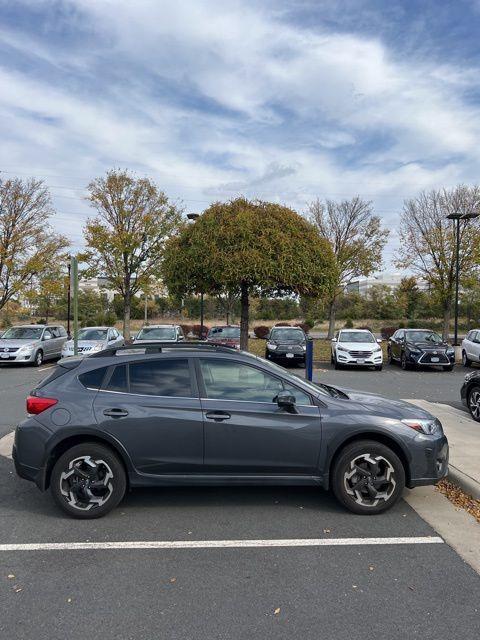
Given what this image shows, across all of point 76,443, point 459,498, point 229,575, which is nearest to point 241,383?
point 76,443

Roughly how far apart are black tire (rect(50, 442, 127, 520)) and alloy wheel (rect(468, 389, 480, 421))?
22.2 ft

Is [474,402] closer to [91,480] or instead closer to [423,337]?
[91,480]

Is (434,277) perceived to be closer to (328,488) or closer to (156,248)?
(156,248)

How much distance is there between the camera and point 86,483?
4.45 meters

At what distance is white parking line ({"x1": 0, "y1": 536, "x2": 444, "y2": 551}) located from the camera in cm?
394

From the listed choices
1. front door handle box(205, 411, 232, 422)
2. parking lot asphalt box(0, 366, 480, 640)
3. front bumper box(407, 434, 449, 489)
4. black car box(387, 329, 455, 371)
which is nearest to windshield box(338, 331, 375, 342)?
black car box(387, 329, 455, 371)

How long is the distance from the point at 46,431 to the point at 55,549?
3.30 feet

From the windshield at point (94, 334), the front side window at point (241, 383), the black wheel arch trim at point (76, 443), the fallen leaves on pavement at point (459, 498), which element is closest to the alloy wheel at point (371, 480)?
the front side window at point (241, 383)

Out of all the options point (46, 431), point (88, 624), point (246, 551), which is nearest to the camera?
point (88, 624)

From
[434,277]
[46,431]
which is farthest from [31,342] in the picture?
[434,277]

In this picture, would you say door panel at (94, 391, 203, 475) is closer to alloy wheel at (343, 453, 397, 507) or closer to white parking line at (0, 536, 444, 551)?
white parking line at (0, 536, 444, 551)

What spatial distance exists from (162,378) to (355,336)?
49.2ft

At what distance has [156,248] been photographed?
26000 mm

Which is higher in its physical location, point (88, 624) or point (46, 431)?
point (46, 431)
